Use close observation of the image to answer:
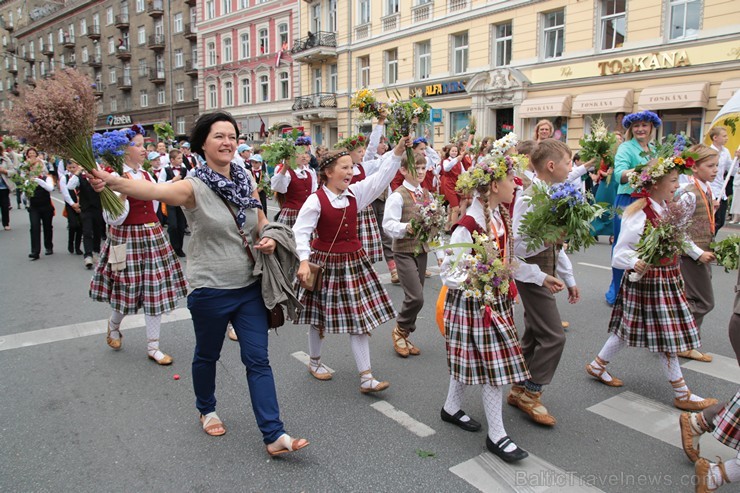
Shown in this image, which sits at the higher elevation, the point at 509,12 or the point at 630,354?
the point at 509,12

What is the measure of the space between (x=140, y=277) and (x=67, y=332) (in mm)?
1518

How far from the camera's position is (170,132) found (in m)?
12.0

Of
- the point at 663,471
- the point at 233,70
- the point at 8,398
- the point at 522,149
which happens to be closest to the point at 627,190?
the point at 522,149

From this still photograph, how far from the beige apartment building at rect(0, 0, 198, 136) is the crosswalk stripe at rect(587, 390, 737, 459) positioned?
43.9 meters

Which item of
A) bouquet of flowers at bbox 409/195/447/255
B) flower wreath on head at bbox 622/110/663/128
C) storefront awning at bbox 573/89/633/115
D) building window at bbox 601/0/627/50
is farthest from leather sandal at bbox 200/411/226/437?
building window at bbox 601/0/627/50

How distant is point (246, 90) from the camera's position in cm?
4078

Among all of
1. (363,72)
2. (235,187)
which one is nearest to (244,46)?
(363,72)

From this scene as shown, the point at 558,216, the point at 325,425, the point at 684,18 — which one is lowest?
the point at 325,425

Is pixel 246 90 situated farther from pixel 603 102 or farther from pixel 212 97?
pixel 603 102

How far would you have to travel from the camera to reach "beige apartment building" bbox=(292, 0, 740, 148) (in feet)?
55.4

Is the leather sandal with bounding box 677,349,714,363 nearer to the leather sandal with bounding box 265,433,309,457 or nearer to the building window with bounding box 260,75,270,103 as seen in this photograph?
the leather sandal with bounding box 265,433,309,457

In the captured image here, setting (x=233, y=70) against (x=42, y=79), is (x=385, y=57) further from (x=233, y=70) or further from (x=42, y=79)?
(x=42, y=79)

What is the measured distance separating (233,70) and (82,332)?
127ft

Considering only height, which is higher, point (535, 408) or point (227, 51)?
point (227, 51)
